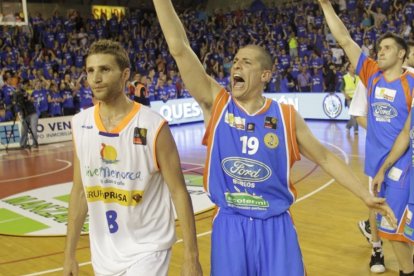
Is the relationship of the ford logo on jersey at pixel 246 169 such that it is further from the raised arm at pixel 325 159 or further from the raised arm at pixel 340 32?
the raised arm at pixel 340 32

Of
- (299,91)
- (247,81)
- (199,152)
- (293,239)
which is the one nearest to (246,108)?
(247,81)

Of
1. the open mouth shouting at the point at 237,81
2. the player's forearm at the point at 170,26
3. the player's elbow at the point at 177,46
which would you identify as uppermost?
the player's forearm at the point at 170,26

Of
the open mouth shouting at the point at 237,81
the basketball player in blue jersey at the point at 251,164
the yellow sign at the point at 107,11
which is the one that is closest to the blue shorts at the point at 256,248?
the basketball player in blue jersey at the point at 251,164

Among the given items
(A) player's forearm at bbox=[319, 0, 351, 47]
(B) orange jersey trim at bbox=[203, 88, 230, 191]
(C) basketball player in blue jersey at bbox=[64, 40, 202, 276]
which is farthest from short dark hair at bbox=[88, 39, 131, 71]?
(A) player's forearm at bbox=[319, 0, 351, 47]

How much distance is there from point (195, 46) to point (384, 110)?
20.0 metres

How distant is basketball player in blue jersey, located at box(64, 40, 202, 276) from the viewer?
2.84 meters

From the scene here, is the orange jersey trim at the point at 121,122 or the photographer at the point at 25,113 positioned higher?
the orange jersey trim at the point at 121,122

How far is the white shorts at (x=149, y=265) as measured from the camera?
9.25ft

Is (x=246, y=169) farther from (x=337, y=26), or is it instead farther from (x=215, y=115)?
(x=337, y=26)

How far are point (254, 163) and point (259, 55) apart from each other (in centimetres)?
62

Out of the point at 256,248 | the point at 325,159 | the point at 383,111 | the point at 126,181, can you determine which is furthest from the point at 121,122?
the point at 383,111

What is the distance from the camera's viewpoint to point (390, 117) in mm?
4320

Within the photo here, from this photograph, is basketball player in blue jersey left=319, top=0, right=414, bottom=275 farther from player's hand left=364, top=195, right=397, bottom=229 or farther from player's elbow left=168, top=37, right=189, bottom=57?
player's elbow left=168, top=37, right=189, bottom=57

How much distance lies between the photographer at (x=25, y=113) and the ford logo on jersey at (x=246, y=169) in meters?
12.0
